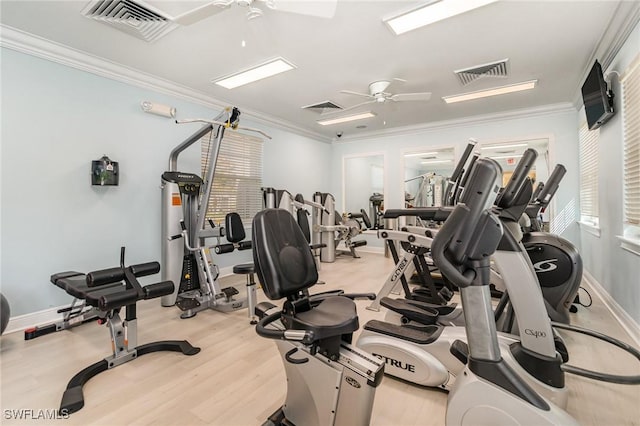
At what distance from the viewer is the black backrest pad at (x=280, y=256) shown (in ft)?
4.78

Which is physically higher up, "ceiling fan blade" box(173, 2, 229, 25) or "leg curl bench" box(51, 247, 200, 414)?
"ceiling fan blade" box(173, 2, 229, 25)

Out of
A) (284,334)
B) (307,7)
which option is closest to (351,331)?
(284,334)

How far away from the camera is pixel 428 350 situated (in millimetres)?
1771

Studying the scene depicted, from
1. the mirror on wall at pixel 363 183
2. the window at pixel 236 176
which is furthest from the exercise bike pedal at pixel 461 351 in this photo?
the mirror on wall at pixel 363 183

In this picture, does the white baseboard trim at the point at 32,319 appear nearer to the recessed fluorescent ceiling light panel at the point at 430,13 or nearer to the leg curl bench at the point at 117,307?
the leg curl bench at the point at 117,307

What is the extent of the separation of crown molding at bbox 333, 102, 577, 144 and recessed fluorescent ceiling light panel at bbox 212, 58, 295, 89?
347 cm

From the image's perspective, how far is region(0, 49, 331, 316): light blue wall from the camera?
8.61 feet

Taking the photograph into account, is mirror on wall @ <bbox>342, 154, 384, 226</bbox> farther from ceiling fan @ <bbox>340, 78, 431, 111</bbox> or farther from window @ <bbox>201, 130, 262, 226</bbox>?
ceiling fan @ <bbox>340, 78, 431, 111</bbox>

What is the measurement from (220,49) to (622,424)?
3.97m

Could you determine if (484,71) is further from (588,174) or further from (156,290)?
(156,290)

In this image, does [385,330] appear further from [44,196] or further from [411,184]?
[411,184]

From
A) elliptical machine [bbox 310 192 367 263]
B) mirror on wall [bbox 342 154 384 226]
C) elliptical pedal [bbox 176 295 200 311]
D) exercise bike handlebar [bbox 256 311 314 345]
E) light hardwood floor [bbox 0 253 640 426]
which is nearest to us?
exercise bike handlebar [bbox 256 311 314 345]

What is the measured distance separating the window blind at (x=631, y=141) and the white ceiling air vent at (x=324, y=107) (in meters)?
3.21

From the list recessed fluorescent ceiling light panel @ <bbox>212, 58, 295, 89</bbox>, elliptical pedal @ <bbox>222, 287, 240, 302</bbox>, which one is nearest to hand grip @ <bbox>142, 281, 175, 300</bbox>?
elliptical pedal @ <bbox>222, 287, 240, 302</bbox>
